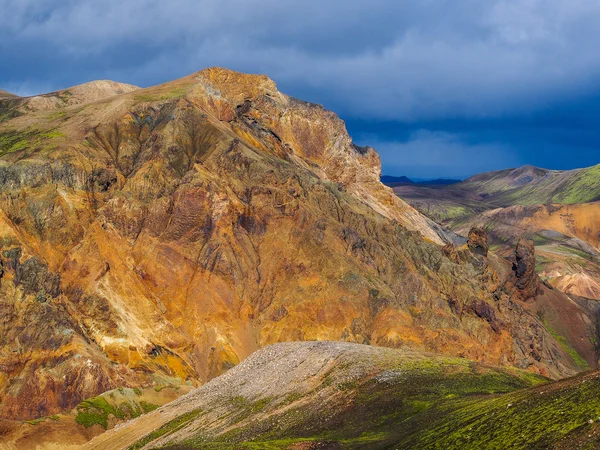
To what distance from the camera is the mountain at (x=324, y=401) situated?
7825 centimetres

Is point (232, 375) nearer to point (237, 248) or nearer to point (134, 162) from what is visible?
point (237, 248)

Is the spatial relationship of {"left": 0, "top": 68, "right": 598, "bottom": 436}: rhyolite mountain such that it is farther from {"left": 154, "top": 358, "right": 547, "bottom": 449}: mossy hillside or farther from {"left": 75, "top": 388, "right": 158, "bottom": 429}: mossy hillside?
{"left": 154, "top": 358, "right": 547, "bottom": 449}: mossy hillside

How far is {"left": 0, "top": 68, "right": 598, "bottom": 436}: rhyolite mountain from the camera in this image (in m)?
137

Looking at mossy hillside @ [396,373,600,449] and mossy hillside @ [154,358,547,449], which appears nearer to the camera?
mossy hillside @ [396,373,600,449]

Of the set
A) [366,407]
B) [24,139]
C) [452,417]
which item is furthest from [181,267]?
[452,417]

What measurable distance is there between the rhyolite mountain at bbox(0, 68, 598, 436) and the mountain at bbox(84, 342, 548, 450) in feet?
81.4

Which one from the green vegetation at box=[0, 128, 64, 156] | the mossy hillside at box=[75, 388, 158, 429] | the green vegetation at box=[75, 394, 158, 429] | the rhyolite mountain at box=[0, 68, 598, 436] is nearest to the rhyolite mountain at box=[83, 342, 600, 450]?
the green vegetation at box=[75, 394, 158, 429]

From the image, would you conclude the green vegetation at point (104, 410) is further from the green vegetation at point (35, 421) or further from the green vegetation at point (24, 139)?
the green vegetation at point (24, 139)

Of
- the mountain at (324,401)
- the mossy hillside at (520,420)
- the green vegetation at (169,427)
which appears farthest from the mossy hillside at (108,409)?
the mossy hillside at (520,420)

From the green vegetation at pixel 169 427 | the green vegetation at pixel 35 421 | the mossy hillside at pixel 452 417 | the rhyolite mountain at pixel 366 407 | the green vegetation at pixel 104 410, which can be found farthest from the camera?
the green vegetation at pixel 104 410

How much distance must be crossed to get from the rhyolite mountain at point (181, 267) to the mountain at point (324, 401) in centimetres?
2481

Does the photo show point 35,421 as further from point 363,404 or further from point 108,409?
point 363,404

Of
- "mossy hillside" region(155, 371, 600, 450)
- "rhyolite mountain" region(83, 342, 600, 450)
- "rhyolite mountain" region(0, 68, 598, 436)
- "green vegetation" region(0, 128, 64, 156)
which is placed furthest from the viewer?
"green vegetation" region(0, 128, 64, 156)

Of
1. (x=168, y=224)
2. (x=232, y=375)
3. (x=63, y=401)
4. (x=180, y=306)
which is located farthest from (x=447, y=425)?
(x=168, y=224)
